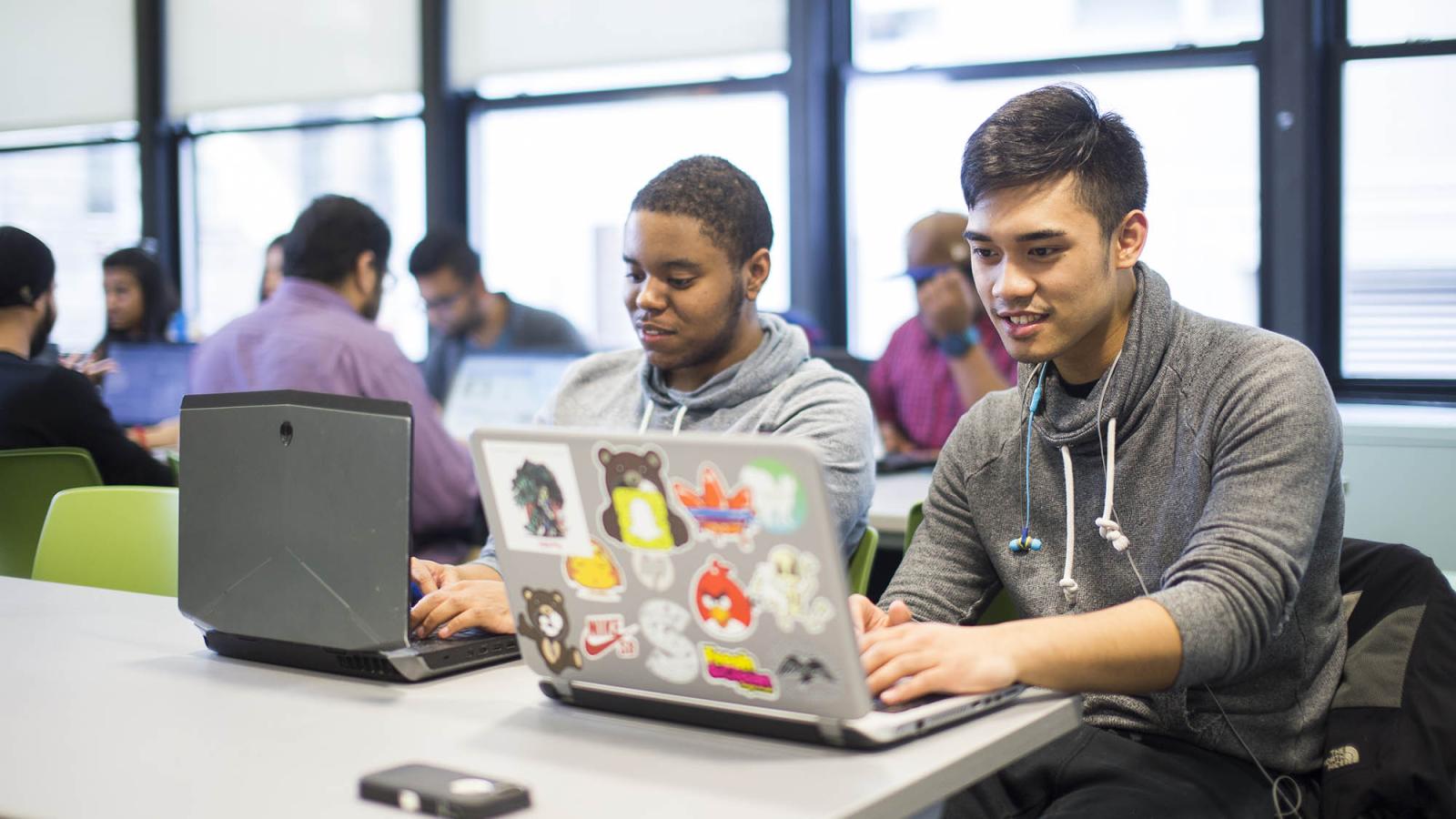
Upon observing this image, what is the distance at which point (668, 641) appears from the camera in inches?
45.0

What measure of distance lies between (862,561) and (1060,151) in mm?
636

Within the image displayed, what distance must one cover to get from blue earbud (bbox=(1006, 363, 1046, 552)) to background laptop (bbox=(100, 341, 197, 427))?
144 inches

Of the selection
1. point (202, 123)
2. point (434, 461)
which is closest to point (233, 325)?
point (434, 461)

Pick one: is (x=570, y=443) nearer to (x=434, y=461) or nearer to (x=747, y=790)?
A: (x=747, y=790)

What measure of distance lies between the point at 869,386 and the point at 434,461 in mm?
1107

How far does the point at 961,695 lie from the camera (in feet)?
3.98

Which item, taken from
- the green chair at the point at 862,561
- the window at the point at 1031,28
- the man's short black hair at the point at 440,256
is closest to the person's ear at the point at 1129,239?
the green chair at the point at 862,561

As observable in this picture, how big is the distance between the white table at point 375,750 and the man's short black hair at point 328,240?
70.7 inches

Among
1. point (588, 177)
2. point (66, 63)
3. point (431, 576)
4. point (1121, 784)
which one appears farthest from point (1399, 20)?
point (66, 63)

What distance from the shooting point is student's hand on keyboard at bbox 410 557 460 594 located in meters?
1.69

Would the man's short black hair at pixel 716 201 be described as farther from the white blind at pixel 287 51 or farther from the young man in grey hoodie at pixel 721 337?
the white blind at pixel 287 51

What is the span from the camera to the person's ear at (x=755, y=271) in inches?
81.4

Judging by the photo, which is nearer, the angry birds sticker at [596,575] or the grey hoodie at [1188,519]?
the angry birds sticker at [596,575]

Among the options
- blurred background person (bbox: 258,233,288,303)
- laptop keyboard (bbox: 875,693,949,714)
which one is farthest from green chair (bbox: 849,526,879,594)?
blurred background person (bbox: 258,233,288,303)
